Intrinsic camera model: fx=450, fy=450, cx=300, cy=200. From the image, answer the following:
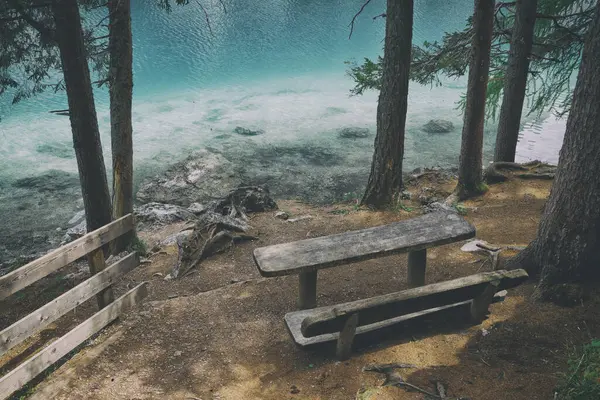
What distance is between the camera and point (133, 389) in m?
4.19

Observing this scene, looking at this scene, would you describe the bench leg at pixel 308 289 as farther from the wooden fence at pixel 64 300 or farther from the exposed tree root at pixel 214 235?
the exposed tree root at pixel 214 235

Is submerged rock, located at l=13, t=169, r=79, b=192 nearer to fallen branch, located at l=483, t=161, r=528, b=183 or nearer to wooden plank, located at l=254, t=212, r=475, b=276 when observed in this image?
fallen branch, located at l=483, t=161, r=528, b=183

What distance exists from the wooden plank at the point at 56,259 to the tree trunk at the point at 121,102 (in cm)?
336

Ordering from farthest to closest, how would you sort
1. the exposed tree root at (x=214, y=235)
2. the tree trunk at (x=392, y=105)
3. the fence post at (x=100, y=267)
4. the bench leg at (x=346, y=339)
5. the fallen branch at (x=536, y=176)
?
the fallen branch at (x=536, y=176)
the tree trunk at (x=392, y=105)
the exposed tree root at (x=214, y=235)
the fence post at (x=100, y=267)
the bench leg at (x=346, y=339)

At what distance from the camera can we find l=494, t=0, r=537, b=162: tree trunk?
950 cm

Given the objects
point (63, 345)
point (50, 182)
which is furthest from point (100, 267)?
point (50, 182)

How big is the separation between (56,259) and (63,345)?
33.5 inches

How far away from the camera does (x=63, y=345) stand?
4441 millimetres

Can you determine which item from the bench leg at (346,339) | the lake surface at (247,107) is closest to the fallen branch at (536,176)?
the lake surface at (247,107)

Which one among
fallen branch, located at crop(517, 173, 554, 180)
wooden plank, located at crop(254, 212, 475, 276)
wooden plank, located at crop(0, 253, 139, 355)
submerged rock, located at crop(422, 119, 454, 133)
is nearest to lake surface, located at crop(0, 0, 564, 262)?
submerged rock, located at crop(422, 119, 454, 133)

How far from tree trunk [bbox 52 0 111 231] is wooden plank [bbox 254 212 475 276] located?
468 centimetres

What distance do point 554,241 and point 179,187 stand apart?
14233 mm

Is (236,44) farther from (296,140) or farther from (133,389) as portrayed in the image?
(133,389)

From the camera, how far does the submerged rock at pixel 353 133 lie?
2316 centimetres
